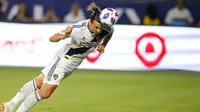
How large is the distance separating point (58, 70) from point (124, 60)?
20.5ft

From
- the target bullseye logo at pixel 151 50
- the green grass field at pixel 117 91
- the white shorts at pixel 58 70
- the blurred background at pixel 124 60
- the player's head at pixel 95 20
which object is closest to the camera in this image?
the player's head at pixel 95 20

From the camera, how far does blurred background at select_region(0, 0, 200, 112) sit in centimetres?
1178

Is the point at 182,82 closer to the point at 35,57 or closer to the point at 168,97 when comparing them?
the point at 168,97

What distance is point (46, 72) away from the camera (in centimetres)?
835

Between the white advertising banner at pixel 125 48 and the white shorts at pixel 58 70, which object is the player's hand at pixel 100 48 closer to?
the white shorts at pixel 58 70

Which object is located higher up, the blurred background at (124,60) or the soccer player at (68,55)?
the soccer player at (68,55)

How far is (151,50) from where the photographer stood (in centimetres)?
1428

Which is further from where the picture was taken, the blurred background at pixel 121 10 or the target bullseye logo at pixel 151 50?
the blurred background at pixel 121 10

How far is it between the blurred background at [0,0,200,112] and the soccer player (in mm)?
2425

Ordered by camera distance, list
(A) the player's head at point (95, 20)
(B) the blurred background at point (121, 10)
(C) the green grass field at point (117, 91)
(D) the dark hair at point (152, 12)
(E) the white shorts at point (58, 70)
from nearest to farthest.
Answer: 1. (A) the player's head at point (95, 20)
2. (E) the white shorts at point (58, 70)
3. (C) the green grass field at point (117, 91)
4. (D) the dark hair at point (152, 12)
5. (B) the blurred background at point (121, 10)

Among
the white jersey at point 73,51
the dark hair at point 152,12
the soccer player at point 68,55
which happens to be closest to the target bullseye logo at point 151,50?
the dark hair at point 152,12

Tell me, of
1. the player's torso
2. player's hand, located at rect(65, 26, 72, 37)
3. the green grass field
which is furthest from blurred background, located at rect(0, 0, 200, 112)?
player's hand, located at rect(65, 26, 72, 37)

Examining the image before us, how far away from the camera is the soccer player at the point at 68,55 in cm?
814

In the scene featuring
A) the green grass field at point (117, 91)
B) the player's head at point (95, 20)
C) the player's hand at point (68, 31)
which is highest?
the player's head at point (95, 20)
